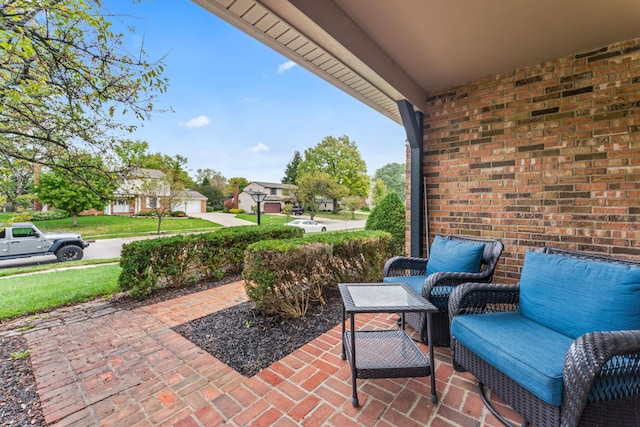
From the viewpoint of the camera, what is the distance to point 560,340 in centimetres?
152

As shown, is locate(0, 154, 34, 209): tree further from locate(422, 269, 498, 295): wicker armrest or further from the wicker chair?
locate(422, 269, 498, 295): wicker armrest

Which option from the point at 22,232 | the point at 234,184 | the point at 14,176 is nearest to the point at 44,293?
the point at 14,176

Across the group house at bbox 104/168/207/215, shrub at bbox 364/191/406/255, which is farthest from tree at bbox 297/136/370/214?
shrub at bbox 364/191/406/255

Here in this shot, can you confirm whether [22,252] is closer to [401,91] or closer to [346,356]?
[346,356]

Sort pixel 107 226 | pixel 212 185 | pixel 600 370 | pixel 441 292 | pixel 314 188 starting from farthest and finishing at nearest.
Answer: pixel 212 185, pixel 314 188, pixel 107 226, pixel 441 292, pixel 600 370

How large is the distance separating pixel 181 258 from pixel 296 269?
2179mm

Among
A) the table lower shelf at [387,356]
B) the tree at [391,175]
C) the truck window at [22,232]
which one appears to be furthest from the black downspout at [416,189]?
the tree at [391,175]

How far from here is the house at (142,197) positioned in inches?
150

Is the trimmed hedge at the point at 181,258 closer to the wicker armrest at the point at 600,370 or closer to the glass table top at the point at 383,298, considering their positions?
the glass table top at the point at 383,298

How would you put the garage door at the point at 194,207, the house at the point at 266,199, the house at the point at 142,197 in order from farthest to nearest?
the house at the point at 266,199
the garage door at the point at 194,207
the house at the point at 142,197

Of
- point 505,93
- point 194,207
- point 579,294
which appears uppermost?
point 505,93

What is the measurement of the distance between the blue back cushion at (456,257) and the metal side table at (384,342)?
760 millimetres

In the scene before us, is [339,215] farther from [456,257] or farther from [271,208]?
[456,257]

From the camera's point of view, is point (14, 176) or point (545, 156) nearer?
point (545, 156)
